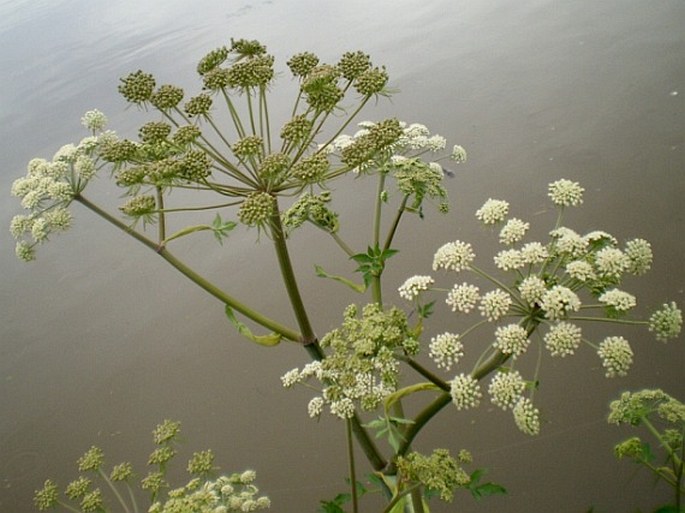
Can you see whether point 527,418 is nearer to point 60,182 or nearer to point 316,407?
point 316,407

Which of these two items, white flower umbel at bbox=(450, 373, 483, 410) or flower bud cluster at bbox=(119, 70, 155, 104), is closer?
white flower umbel at bbox=(450, 373, 483, 410)

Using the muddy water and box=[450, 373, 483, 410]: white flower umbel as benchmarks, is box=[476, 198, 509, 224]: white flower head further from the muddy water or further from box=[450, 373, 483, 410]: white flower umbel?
the muddy water

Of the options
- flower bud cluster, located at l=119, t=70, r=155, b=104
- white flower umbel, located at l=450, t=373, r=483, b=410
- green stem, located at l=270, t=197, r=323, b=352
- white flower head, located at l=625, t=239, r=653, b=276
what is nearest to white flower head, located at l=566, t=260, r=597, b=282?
white flower head, located at l=625, t=239, r=653, b=276

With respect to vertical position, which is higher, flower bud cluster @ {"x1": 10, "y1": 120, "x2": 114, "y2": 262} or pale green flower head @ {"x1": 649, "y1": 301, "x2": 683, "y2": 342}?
flower bud cluster @ {"x1": 10, "y1": 120, "x2": 114, "y2": 262}

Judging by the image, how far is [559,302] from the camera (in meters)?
1.36

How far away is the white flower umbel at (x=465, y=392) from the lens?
1400mm

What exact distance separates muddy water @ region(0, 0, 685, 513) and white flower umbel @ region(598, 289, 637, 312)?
4.87 ft

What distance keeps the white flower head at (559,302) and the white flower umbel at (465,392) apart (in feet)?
0.82

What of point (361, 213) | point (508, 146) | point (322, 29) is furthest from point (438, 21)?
point (361, 213)

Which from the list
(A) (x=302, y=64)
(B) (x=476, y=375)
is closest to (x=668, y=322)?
(B) (x=476, y=375)

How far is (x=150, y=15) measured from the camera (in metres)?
8.91

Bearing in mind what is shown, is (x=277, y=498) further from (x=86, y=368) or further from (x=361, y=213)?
(x=361, y=213)

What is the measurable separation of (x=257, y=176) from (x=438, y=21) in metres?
5.32

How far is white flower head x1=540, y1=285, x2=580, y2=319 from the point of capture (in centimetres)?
135
